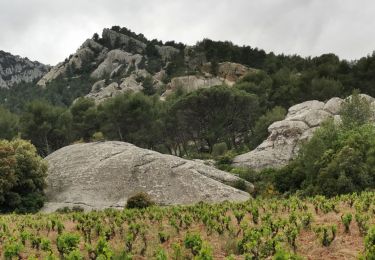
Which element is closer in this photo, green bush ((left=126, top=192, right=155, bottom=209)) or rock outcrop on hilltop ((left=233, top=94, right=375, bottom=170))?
green bush ((left=126, top=192, right=155, bottom=209))

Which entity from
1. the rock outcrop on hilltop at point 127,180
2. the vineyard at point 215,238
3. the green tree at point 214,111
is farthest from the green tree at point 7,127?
the vineyard at point 215,238

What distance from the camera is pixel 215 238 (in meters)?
16.5

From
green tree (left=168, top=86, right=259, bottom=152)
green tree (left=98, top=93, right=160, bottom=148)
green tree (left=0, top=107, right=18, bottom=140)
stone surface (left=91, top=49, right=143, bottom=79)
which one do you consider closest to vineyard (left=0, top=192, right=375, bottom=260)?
green tree (left=168, top=86, right=259, bottom=152)

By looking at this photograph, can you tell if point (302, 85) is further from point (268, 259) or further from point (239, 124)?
point (268, 259)

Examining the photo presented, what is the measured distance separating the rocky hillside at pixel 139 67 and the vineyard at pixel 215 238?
8165 cm

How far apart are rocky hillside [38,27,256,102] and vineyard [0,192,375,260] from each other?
8165 centimetres

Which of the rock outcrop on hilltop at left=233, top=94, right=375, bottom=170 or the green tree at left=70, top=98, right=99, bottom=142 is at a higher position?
the green tree at left=70, top=98, right=99, bottom=142

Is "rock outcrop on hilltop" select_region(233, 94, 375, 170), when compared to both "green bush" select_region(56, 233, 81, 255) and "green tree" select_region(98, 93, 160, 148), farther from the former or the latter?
"green bush" select_region(56, 233, 81, 255)

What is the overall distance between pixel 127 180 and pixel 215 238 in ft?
99.4

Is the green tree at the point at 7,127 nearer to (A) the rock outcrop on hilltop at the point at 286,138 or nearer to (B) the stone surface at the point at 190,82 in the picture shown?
(B) the stone surface at the point at 190,82

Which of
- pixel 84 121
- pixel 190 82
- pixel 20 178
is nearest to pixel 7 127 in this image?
pixel 84 121

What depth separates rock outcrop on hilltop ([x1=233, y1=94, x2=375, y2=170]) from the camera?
54.2 m

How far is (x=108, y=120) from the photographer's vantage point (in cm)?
7131

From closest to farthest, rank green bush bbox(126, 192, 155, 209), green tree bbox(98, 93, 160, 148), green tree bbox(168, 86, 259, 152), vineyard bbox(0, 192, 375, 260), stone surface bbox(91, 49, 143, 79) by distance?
vineyard bbox(0, 192, 375, 260) → green bush bbox(126, 192, 155, 209) → green tree bbox(168, 86, 259, 152) → green tree bbox(98, 93, 160, 148) → stone surface bbox(91, 49, 143, 79)
